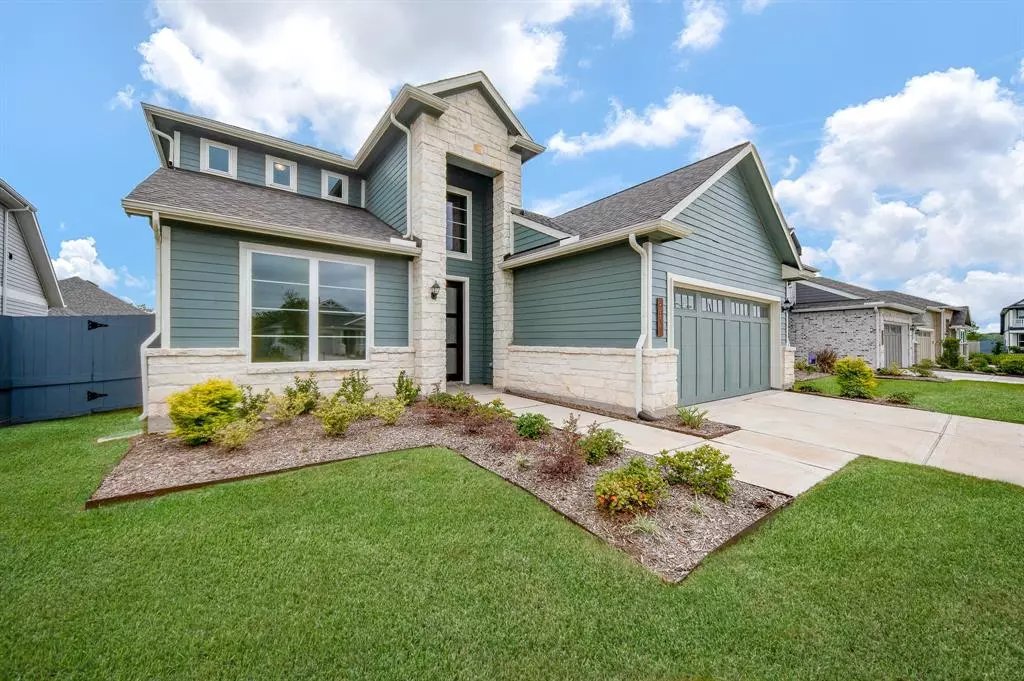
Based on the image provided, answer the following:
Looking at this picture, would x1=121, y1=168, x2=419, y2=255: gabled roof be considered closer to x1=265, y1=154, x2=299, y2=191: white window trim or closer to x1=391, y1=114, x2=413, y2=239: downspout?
x1=265, y1=154, x2=299, y2=191: white window trim

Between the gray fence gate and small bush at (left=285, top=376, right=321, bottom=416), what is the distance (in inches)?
144

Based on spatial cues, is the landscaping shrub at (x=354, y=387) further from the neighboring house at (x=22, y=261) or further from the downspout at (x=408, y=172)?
the neighboring house at (x=22, y=261)

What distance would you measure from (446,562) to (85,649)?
1.79 meters

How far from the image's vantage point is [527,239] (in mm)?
9094

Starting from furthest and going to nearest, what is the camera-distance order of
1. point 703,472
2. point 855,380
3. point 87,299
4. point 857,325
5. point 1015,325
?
point 1015,325, point 87,299, point 857,325, point 855,380, point 703,472

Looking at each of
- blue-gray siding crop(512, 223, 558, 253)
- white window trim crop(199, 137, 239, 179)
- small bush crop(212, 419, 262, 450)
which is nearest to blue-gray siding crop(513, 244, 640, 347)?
blue-gray siding crop(512, 223, 558, 253)

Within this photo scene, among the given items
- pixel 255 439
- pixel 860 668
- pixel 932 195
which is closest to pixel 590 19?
pixel 255 439

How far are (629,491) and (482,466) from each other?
1712mm

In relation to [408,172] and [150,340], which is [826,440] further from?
[150,340]

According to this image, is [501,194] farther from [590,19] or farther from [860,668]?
[860,668]

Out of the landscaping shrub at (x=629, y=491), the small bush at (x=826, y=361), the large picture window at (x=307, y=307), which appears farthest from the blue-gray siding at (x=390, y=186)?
the small bush at (x=826, y=361)

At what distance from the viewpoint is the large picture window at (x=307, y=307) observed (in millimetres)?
6922

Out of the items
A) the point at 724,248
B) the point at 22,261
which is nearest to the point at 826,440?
the point at 724,248

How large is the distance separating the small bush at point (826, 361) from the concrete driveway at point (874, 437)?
357 inches
